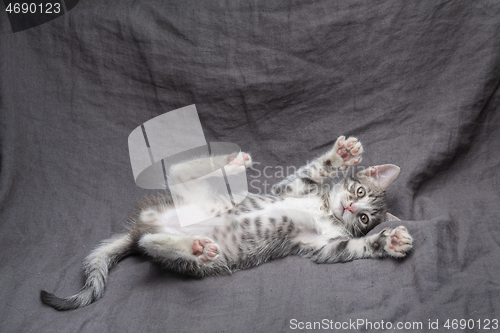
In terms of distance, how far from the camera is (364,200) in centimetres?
178

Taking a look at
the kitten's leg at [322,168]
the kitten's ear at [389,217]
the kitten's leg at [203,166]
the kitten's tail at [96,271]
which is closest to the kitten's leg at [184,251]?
the kitten's tail at [96,271]

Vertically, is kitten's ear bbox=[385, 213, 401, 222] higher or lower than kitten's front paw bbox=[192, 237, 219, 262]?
lower

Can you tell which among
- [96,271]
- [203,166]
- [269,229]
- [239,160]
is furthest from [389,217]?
[96,271]

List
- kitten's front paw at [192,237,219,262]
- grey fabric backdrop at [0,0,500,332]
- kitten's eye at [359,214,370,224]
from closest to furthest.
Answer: kitten's front paw at [192,237,219,262]
grey fabric backdrop at [0,0,500,332]
kitten's eye at [359,214,370,224]

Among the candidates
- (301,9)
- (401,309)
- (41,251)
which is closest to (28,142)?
(41,251)

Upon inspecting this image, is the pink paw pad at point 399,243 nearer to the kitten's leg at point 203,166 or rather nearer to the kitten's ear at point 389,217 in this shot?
the kitten's ear at point 389,217

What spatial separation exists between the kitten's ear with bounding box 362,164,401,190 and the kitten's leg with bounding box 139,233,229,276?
0.77 meters

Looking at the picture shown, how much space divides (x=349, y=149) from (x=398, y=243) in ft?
1.45

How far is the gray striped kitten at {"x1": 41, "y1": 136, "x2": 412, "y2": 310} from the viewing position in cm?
146

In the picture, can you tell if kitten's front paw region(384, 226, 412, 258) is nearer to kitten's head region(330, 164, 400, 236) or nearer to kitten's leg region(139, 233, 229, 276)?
kitten's head region(330, 164, 400, 236)

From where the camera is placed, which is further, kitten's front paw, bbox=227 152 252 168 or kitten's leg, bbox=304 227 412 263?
kitten's front paw, bbox=227 152 252 168

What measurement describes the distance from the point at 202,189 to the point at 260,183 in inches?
16.2

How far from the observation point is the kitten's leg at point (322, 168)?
175 cm

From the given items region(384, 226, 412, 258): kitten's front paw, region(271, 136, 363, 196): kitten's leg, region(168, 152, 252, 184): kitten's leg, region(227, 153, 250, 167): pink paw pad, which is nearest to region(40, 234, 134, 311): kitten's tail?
region(168, 152, 252, 184): kitten's leg
